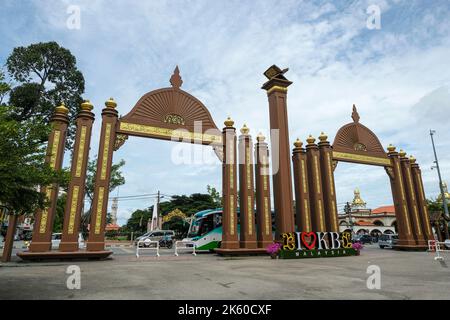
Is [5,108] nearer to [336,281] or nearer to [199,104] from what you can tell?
[336,281]

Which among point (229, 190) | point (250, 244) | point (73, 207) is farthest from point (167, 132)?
point (250, 244)

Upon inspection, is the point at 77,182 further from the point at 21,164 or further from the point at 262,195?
the point at 262,195

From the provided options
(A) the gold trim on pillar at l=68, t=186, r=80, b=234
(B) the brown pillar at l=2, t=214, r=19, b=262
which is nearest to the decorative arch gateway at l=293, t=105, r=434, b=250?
(A) the gold trim on pillar at l=68, t=186, r=80, b=234

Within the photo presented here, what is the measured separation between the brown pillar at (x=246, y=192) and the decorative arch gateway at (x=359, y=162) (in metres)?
4.00

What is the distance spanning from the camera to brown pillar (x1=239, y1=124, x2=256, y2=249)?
51.1 ft

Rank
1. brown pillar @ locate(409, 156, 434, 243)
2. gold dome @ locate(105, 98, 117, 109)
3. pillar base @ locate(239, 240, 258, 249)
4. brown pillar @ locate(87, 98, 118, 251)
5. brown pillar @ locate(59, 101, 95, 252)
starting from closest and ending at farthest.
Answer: brown pillar @ locate(59, 101, 95, 252), brown pillar @ locate(87, 98, 118, 251), gold dome @ locate(105, 98, 117, 109), pillar base @ locate(239, 240, 258, 249), brown pillar @ locate(409, 156, 434, 243)

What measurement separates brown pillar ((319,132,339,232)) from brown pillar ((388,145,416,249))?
6.16 m

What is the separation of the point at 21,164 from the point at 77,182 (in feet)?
25.8

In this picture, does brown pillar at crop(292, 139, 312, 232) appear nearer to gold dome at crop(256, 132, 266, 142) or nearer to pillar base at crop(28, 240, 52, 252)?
gold dome at crop(256, 132, 266, 142)

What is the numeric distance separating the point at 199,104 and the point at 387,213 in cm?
5148

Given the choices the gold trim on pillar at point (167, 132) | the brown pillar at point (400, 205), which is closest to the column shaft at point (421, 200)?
the brown pillar at point (400, 205)
